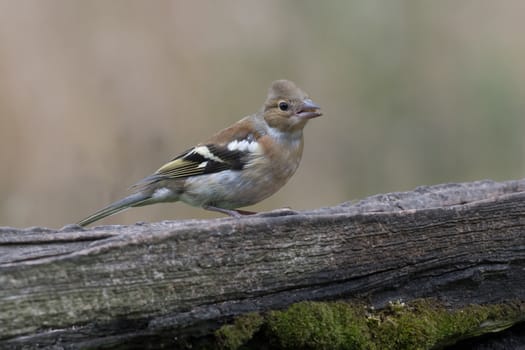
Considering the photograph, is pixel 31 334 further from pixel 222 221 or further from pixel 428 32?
pixel 428 32

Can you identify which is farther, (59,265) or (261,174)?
(261,174)

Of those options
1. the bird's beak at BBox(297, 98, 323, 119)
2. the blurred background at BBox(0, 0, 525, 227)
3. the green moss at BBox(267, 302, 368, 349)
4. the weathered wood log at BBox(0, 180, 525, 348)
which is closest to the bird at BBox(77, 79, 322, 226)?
the bird's beak at BBox(297, 98, 323, 119)

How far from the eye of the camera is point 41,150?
538 centimetres

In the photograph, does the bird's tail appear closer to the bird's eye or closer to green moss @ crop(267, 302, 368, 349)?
the bird's eye

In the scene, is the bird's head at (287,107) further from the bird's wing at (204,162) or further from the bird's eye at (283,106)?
the bird's wing at (204,162)

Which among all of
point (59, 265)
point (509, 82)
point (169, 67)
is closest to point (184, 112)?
point (169, 67)

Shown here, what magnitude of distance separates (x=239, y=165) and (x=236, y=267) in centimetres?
264

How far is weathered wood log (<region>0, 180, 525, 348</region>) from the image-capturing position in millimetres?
1970

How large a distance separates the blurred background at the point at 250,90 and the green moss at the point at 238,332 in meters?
3.22

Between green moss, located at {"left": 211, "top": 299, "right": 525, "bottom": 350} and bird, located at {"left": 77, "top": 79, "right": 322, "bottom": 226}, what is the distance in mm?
2304

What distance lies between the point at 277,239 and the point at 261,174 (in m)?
2.53

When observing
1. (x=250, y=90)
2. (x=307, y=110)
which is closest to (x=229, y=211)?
(x=307, y=110)

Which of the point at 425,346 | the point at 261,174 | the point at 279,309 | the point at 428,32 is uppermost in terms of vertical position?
the point at 428,32

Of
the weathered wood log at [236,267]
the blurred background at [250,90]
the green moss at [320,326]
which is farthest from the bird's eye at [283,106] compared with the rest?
the green moss at [320,326]
